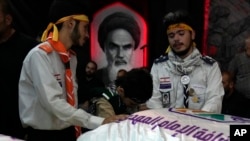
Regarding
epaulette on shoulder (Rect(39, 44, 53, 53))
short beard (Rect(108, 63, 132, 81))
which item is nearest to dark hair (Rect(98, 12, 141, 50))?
short beard (Rect(108, 63, 132, 81))

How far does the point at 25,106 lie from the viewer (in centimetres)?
279

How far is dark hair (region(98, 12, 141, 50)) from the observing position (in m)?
6.88

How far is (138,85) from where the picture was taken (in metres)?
2.84

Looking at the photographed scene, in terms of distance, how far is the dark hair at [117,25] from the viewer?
6875 mm

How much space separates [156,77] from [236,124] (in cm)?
123

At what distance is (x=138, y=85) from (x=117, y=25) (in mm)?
4163

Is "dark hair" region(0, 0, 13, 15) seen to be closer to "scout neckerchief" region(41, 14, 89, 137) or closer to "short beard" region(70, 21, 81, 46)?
"scout neckerchief" region(41, 14, 89, 137)

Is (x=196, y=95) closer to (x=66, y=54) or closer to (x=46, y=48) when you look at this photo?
(x=66, y=54)

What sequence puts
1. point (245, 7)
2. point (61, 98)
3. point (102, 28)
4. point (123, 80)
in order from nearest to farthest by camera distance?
point (61, 98) → point (123, 80) → point (245, 7) → point (102, 28)

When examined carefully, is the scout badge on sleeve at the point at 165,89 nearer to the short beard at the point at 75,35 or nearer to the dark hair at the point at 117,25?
the short beard at the point at 75,35

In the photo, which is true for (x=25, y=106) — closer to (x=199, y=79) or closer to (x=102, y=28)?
(x=199, y=79)

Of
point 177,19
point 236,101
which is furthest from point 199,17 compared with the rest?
point 177,19

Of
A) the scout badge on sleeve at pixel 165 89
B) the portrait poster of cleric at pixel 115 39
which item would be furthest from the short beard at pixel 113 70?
the scout badge on sleeve at pixel 165 89

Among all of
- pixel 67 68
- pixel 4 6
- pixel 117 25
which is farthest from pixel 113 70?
pixel 67 68
